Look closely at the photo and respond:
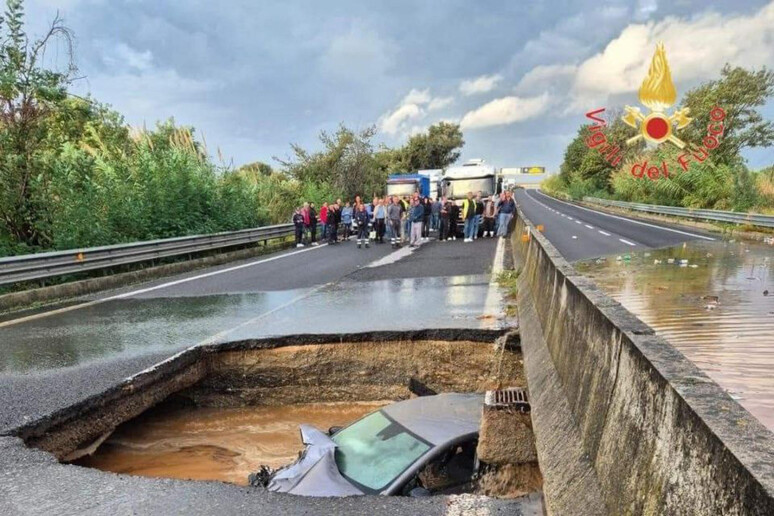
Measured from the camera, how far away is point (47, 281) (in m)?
11.0

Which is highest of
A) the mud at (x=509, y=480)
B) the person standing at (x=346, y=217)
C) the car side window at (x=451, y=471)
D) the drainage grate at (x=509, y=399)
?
the person standing at (x=346, y=217)

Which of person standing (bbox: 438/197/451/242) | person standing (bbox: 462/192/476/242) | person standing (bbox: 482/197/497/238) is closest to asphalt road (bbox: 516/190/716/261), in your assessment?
person standing (bbox: 482/197/497/238)

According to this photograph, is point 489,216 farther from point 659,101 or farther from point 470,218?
point 659,101

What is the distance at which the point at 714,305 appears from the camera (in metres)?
8.34

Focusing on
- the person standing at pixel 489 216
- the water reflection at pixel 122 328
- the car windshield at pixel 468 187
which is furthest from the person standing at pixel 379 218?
the water reflection at pixel 122 328

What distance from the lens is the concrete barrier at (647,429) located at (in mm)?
1419

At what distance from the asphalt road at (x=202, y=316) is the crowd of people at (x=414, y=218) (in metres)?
5.71

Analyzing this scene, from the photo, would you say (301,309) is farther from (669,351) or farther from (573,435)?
(669,351)

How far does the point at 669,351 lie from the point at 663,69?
2982 centimetres

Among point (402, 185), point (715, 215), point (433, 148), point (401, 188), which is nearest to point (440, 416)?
point (715, 215)

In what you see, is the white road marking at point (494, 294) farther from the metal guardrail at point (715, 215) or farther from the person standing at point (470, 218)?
the metal guardrail at point (715, 215)

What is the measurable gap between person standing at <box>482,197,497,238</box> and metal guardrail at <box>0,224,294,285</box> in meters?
9.11

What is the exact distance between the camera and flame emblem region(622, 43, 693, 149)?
27.6 metres

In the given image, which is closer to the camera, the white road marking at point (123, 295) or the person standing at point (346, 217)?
the white road marking at point (123, 295)
